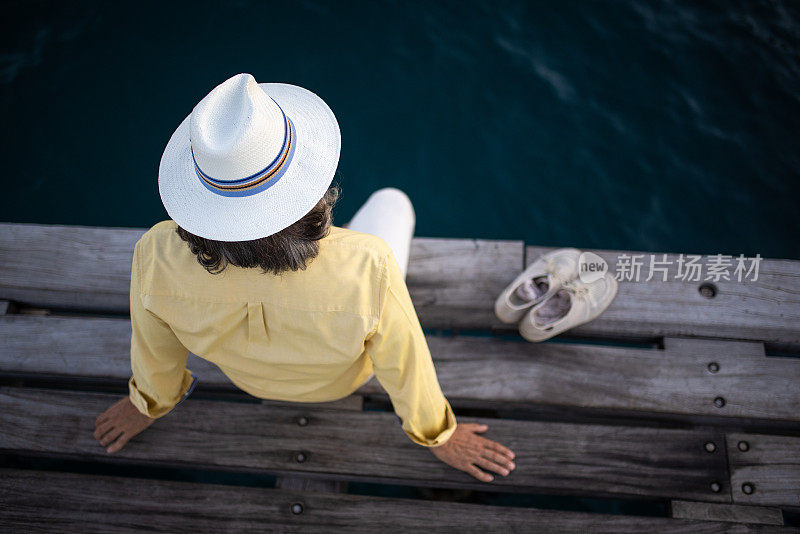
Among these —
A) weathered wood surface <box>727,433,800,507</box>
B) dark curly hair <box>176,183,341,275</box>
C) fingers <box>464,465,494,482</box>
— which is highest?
dark curly hair <box>176,183,341,275</box>

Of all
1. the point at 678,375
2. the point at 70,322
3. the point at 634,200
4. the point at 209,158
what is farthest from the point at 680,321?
the point at 70,322

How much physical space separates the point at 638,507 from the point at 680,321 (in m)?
1.29

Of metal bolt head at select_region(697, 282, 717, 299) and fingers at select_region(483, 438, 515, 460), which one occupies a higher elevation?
metal bolt head at select_region(697, 282, 717, 299)

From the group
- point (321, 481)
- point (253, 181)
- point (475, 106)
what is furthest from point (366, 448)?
point (475, 106)

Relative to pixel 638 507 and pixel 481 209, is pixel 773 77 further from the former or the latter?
pixel 638 507

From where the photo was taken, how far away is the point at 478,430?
84.8 inches

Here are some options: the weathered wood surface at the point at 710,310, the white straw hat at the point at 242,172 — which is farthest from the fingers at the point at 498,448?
the white straw hat at the point at 242,172

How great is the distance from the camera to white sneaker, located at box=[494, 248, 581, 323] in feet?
7.66

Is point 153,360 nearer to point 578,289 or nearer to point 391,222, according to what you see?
point 391,222

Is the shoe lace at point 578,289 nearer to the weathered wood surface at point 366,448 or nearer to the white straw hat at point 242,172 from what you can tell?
the weathered wood surface at point 366,448

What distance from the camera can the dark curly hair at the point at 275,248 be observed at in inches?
52.4

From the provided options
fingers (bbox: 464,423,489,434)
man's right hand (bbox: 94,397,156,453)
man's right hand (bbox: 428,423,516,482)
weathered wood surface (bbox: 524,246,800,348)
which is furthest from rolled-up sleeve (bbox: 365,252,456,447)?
man's right hand (bbox: 94,397,156,453)

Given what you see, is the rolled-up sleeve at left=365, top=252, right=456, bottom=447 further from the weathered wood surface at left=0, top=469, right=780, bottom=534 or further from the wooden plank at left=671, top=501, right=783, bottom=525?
the wooden plank at left=671, top=501, right=783, bottom=525

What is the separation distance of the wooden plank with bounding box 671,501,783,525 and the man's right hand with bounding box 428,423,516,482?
28.7 inches
